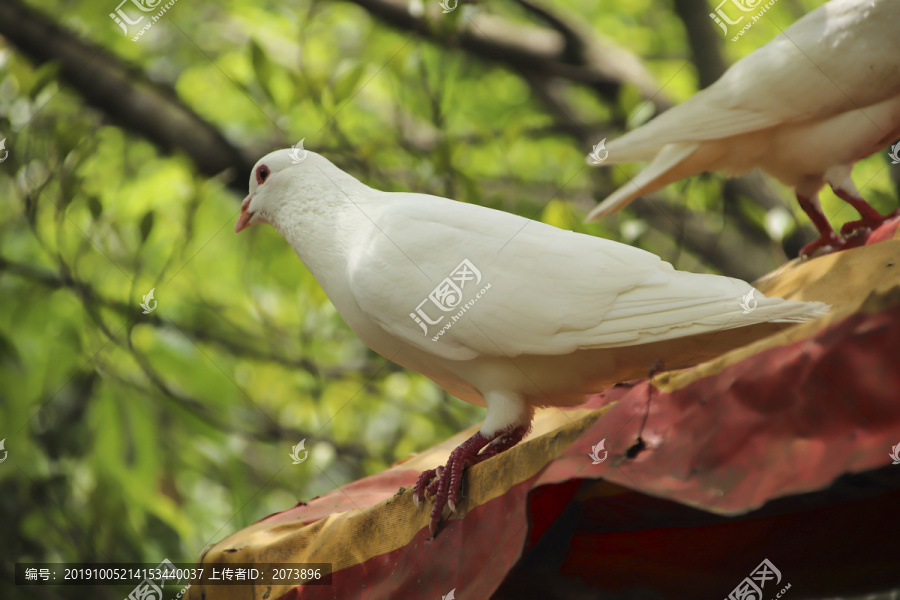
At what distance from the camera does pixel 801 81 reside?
9.26 ft

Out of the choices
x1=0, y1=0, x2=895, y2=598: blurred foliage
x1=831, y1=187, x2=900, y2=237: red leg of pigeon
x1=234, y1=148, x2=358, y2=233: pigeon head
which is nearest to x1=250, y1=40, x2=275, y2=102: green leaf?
x1=0, y1=0, x2=895, y2=598: blurred foliage

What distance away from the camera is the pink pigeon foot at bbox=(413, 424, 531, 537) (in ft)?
6.53

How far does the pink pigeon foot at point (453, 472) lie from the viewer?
1.99 meters

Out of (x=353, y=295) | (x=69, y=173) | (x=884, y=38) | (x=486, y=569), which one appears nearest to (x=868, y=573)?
(x=486, y=569)

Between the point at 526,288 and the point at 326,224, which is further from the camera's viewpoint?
the point at 326,224

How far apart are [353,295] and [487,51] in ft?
11.0

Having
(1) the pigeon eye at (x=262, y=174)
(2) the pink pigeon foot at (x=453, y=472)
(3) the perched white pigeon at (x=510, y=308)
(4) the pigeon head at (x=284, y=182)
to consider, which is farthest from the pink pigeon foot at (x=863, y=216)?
(1) the pigeon eye at (x=262, y=174)

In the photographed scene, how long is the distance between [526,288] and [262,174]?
1.25m

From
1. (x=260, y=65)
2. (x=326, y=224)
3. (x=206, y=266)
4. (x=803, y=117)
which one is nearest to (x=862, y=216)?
(x=803, y=117)

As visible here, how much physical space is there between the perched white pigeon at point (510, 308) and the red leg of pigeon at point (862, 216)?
0.91m

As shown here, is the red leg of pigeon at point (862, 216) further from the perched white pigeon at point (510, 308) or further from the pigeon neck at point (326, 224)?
the pigeon neck at point (326, 224)

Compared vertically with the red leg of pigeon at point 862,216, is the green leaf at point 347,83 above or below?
below

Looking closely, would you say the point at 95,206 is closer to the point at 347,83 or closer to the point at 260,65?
the point at 260,65

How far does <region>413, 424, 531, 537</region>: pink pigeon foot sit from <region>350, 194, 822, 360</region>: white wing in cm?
27
